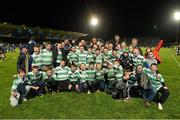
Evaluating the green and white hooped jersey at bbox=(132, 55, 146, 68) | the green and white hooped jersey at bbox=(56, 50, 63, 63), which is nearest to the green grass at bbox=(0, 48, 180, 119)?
the green and white hooped jersey at bbox=(132, 55, 146, 68)

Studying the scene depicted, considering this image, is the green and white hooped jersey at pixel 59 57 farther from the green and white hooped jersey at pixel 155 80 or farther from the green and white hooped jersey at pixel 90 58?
the green and white hooped jersey at pixel 155 80

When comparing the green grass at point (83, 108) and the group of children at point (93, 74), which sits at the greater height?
the group of children at point (93, 74)

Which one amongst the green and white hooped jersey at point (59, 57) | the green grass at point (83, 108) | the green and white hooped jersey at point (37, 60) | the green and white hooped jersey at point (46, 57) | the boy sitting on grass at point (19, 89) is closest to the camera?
the green grass at point (83, 108)

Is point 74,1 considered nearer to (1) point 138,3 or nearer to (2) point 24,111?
(1) point 138,3

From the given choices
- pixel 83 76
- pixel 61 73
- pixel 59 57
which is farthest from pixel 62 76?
pixel 59 57

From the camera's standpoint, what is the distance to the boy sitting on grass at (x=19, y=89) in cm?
1134

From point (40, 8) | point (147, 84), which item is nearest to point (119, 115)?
point (147, 84)

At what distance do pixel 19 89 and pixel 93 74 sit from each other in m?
3.47

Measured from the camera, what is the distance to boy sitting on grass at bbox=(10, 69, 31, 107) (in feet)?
37.2

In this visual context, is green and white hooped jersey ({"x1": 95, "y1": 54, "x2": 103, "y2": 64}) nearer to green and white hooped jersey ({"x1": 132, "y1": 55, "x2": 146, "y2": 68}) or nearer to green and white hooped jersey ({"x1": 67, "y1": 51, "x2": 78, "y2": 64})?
green and white hooped jersey ({"x1": 67, "y1": 51, "x2": 78, "y2": 64})

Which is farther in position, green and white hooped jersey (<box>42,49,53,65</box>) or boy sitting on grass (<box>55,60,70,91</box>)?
green and white hooped jersey (<box>42,49,53,65</box>)


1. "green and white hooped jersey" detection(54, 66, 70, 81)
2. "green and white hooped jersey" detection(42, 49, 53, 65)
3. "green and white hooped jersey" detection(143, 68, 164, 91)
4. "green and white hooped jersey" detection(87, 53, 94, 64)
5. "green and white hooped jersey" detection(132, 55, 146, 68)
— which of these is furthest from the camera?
"green and white hooped jersey" detection(87, 53, 94, 64)

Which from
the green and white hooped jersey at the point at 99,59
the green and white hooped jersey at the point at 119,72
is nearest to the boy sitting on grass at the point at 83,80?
the green and white hooped jersey at the point at 119,72

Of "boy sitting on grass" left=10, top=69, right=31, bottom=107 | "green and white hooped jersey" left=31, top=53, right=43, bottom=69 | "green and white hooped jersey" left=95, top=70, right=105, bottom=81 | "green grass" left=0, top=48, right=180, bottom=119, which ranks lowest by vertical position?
"green grass" left=0, top=48, right=180, bottom=119
